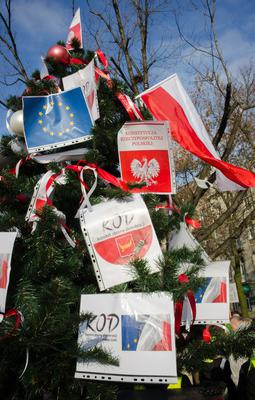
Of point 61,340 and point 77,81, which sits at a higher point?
point 77,81

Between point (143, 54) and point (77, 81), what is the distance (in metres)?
3.58

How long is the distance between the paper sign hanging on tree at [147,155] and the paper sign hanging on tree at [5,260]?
0.85 meters

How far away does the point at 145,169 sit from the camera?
8.34 ft

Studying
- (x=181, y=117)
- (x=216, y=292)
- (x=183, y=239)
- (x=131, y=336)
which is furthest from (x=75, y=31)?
(x=131, y=336)

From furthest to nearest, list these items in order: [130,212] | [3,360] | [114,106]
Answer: [114,106], [130,212], [3,360]

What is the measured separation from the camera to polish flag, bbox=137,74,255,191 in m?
2.68

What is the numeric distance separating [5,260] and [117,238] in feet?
1.97

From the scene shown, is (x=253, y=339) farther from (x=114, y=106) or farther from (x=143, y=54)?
(x=143, y=54)

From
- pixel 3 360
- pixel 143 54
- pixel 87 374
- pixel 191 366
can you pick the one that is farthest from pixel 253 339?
pixel 143 54

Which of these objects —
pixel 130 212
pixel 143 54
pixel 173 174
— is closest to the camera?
pixel 130 212

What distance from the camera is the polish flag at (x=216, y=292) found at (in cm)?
244

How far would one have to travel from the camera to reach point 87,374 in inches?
71.1

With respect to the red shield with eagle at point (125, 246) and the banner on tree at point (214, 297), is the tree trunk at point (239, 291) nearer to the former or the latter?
the banner on tree at point (214, 297)

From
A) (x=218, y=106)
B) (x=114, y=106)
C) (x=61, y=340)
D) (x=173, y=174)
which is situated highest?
(x=218, y=106)
